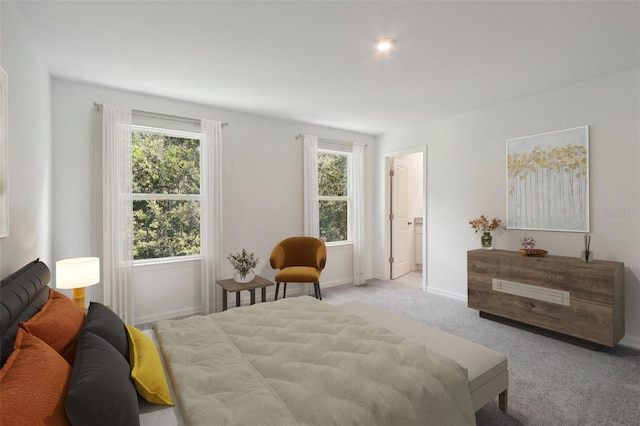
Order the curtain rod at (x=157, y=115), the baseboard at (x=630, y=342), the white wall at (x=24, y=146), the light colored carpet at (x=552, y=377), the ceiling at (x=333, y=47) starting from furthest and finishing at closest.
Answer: the curtain rod at (x=157, y=115)
the baseboard at (x=630, y=342)
the ceiling at (x=333, y=47)
the light colored carpet at (x=552, y=377)
the white wall at (x=24, y=146)

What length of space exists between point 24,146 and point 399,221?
17.2ft

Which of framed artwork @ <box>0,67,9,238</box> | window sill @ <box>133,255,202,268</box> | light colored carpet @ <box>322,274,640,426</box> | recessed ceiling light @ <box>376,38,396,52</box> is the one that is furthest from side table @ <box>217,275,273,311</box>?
recessed ceiling light @ <box>376,38,396,52</box>

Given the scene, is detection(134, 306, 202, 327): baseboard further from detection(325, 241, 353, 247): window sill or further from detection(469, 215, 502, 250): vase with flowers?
detection(469, 215, 502, 250): vase with flowers

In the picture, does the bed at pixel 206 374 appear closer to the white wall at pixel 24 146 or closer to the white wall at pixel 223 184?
the white wall at pixel 24 146

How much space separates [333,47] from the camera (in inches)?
104

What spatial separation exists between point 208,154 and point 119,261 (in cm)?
157

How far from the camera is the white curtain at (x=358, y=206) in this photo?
18.1 feet

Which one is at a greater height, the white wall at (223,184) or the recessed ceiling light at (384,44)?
the recessed ceiling light at (384,44)

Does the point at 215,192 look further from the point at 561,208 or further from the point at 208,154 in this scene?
the point at 561,208

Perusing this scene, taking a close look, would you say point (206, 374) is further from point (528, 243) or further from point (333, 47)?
point (528, 243)

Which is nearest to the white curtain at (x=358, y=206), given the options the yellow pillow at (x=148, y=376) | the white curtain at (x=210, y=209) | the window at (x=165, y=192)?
the white curtain at (x=210, y=209)

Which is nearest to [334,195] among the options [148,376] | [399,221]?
[399,221]

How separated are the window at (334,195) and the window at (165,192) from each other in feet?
6.66

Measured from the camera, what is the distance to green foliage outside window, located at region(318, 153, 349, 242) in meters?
5.40
